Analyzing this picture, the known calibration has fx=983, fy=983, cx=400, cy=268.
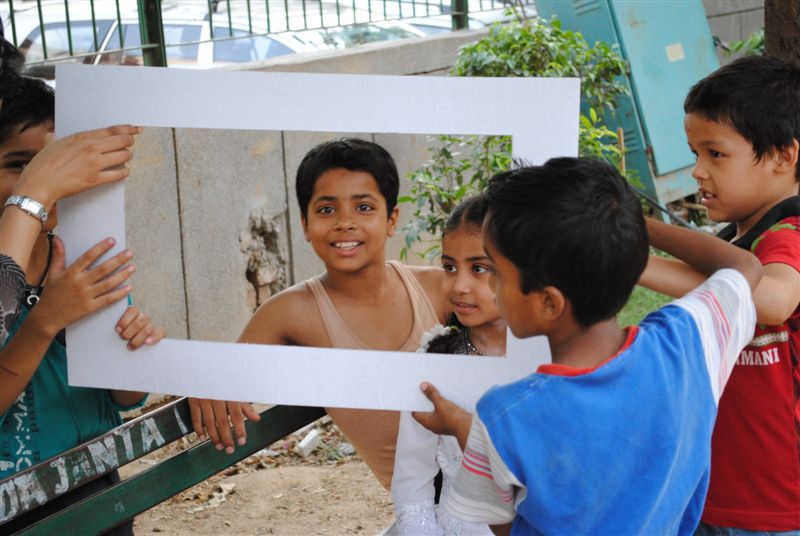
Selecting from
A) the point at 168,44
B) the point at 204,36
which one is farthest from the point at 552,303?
the point at 204,36

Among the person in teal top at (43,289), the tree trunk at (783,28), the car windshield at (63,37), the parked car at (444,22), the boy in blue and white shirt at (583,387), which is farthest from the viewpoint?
the parked car at (444,22)

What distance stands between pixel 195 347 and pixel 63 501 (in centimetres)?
46

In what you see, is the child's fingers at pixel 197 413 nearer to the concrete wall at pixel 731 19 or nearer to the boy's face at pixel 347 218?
the boy's face at pixel 347 218

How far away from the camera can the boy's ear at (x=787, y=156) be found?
1.79 metres

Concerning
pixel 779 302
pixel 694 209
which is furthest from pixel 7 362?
pixel 694 209

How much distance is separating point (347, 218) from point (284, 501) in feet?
8.26

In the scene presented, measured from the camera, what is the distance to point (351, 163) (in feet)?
5.90

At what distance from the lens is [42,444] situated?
1.81 meters

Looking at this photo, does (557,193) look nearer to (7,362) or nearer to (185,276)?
(7,362)

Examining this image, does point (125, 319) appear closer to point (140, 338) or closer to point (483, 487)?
point (140, 338)

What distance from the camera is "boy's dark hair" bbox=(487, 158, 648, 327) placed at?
134 cm

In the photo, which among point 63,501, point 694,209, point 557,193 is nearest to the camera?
point 557,193

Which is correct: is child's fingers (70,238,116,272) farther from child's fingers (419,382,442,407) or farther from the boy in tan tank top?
child's fingers (419,382,442,407)

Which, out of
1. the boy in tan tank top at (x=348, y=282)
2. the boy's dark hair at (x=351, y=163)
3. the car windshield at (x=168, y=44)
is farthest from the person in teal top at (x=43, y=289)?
the car windshield at (x=168, y=44)
